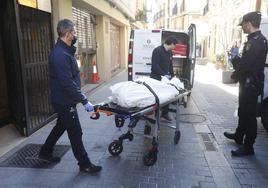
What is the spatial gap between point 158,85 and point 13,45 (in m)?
2.59

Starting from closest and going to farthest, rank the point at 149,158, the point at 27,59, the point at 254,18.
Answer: the point at 149,158, the point at 254,18, the point at 27,59

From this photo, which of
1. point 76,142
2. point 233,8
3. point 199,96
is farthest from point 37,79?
point 233,8

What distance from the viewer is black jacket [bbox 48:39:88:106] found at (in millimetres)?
3600

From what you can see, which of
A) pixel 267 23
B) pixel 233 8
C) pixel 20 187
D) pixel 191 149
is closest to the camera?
pixel 20 187

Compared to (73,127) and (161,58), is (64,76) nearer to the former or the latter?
(73,127)

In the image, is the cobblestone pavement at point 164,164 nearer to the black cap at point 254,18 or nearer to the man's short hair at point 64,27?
the man's short hair at point 64,27

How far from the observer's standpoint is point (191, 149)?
500cm

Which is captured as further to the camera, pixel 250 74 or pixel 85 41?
pixel 85 41

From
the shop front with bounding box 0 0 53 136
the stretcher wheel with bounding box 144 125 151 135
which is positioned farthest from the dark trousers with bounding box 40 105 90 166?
the shop front with bounding box 0 0 53 136

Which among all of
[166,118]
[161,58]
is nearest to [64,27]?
[161,58]

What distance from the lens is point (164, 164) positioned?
4367 mm

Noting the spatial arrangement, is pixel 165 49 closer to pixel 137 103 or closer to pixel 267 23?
pixel 267 23

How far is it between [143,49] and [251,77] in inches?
163

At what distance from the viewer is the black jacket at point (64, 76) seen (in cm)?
360
